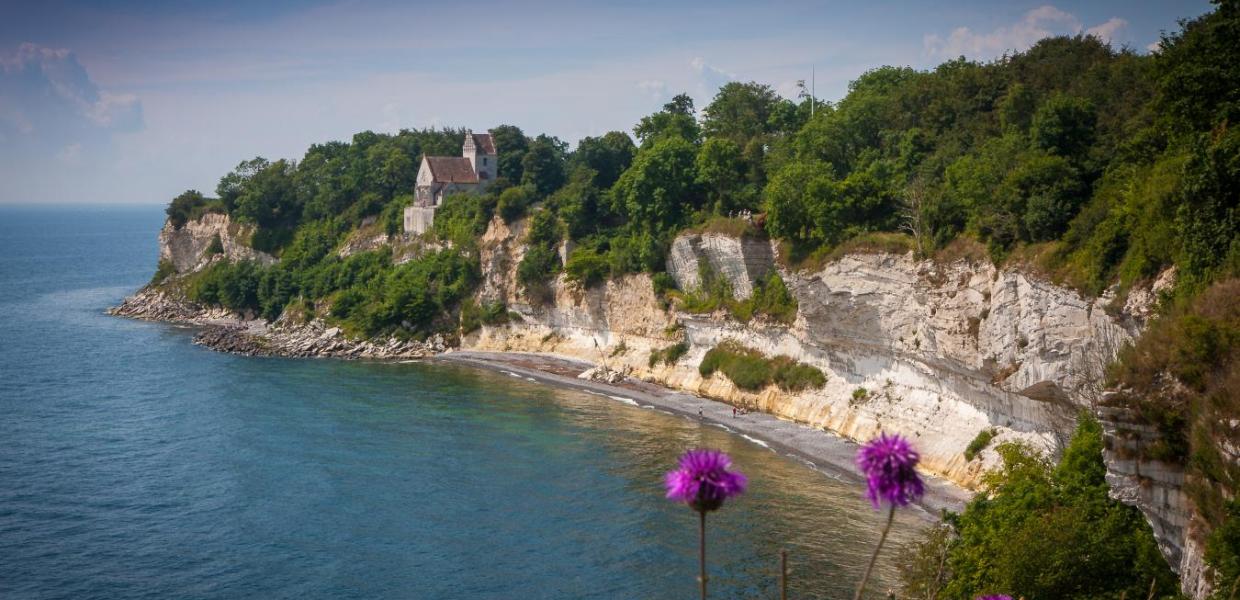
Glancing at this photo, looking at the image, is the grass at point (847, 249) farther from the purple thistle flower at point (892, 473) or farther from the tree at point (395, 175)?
the tree at point (395, 175)

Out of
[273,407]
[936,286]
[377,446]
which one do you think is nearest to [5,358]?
[273,407]

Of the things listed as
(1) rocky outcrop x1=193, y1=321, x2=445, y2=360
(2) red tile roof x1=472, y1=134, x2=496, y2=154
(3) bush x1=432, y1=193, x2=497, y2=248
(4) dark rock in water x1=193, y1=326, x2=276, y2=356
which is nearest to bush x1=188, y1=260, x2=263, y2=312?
(4) dark rock in water x1=193, y1=326, x2=276, y2=356

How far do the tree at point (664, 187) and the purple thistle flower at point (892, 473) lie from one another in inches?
2151

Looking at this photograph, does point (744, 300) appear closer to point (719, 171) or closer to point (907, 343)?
point (719, 171)

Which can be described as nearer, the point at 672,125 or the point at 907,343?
the point at 907,343

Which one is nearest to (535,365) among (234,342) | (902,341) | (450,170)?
(234,342)

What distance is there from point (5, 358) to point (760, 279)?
53.2 m

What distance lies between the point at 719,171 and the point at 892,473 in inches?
2128

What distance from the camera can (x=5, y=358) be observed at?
74.1 meters

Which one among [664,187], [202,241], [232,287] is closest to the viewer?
[664,187]

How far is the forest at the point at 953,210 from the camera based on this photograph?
2600cm

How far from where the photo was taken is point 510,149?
91.5 metres

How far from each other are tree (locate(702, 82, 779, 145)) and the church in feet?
63.6

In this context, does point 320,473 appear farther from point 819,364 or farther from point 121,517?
point 819,364
